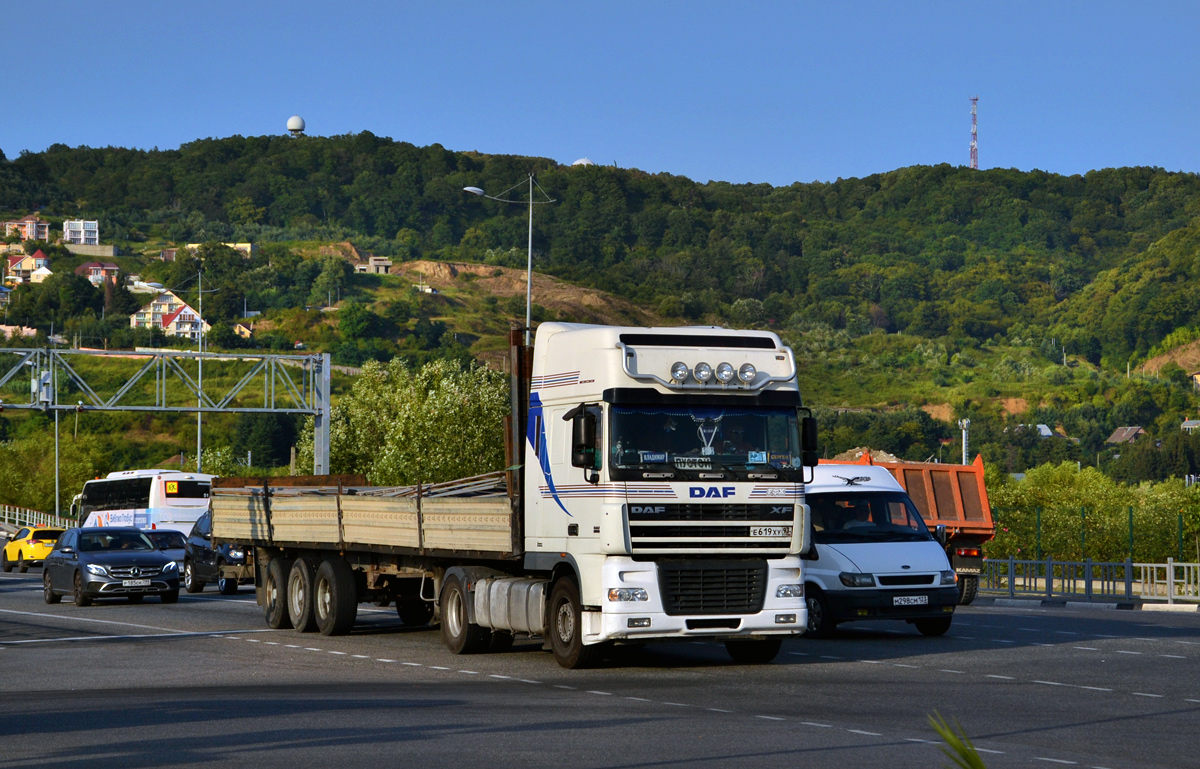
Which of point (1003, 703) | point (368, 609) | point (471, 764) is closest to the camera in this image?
point (471, 764)

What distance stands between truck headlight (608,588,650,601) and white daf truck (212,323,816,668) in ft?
0.04

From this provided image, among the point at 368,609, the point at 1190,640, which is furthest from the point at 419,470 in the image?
the point at 1190,640

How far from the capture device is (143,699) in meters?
12.9

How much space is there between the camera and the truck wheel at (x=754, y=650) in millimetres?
16000

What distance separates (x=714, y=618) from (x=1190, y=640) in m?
7.45

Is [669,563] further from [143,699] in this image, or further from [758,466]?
[143,699]

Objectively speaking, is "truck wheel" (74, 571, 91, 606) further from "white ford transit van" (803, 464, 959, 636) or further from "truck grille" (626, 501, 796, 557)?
"truck grille" (626, 501, 796, 557)

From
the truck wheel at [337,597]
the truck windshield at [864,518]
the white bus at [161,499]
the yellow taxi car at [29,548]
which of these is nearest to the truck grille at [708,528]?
the truck windshield at [864,518]

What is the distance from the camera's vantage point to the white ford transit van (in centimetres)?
1845

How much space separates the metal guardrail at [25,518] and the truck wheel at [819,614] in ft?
204

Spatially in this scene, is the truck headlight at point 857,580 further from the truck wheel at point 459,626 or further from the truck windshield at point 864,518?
the truck wheel at point 459,626

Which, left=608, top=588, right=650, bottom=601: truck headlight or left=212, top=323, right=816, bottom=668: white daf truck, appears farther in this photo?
left=212, top=323, right=816, bottom=668: white daf truck

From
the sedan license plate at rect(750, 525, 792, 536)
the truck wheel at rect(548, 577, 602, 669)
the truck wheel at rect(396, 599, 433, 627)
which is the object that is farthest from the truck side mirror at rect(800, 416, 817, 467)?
the truck wheel at rect(396, 599, 433, 627)

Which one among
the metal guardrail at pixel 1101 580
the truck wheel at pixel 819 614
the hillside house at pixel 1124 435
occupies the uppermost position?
the hillside house at pixel 1124 435
